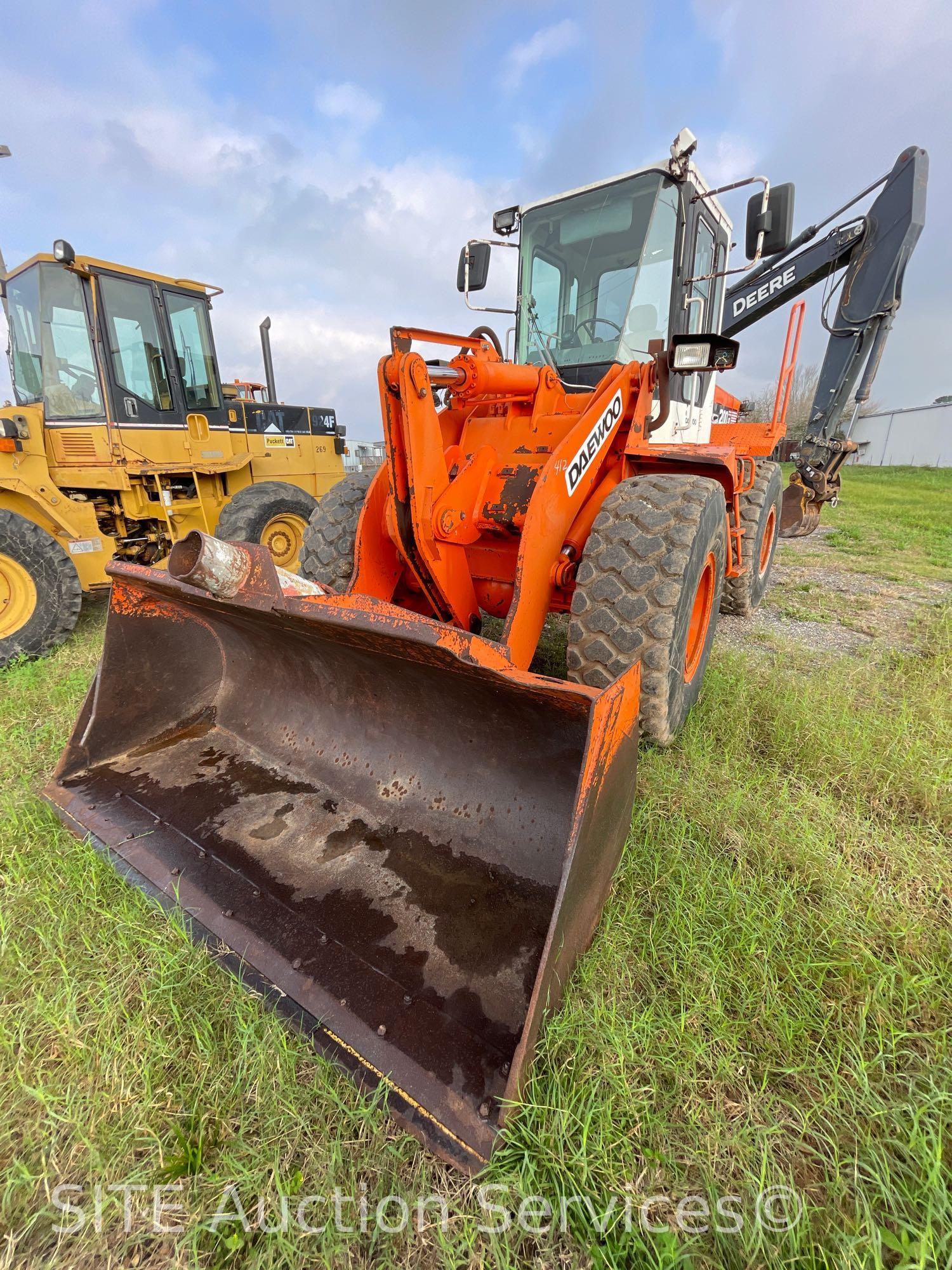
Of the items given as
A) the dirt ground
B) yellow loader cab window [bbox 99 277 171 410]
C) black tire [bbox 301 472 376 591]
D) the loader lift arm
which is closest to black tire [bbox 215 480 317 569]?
yellow loader cab window [bbox 99 277 171 410]

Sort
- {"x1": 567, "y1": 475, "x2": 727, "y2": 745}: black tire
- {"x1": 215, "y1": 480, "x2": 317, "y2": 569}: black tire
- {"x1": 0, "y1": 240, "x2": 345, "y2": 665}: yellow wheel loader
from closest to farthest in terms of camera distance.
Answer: {"x1": 567, "y1": 475, "x2": 727, "y2": 745}: black tire → {"x1": 0, "y1": 240, "x2": 345, "y2": 665}: yellow wheel loader → {"x1": 215, "y1": 480, "x2": 317, "y2": 569}: black tire

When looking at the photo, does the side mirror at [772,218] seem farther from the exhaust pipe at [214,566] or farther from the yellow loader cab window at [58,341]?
the yellow loader cab window at [58,341]

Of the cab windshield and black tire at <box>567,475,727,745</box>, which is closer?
black tire at <box>567,475,727,745</box>

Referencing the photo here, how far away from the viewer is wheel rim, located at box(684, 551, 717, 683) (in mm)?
2912

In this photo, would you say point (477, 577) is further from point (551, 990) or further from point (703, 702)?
point (551, 990)

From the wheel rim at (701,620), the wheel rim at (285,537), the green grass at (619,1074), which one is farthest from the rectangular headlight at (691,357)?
the wheel rim at (285,537)

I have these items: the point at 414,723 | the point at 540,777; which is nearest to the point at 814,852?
the point at 540,777

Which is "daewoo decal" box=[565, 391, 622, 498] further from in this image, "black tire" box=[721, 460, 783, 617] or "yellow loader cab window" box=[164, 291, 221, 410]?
"yellow loader cab window" box=[164, 291, 221, 410]

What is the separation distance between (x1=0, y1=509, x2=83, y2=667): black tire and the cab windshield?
3.68m

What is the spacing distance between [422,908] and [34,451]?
472 cm

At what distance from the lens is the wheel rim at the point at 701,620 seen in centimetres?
291

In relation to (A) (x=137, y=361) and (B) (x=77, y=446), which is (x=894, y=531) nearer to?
(A) (x=137, y=361)

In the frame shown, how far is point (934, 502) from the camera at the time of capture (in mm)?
15000

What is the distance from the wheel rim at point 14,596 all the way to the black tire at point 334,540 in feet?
8.14
